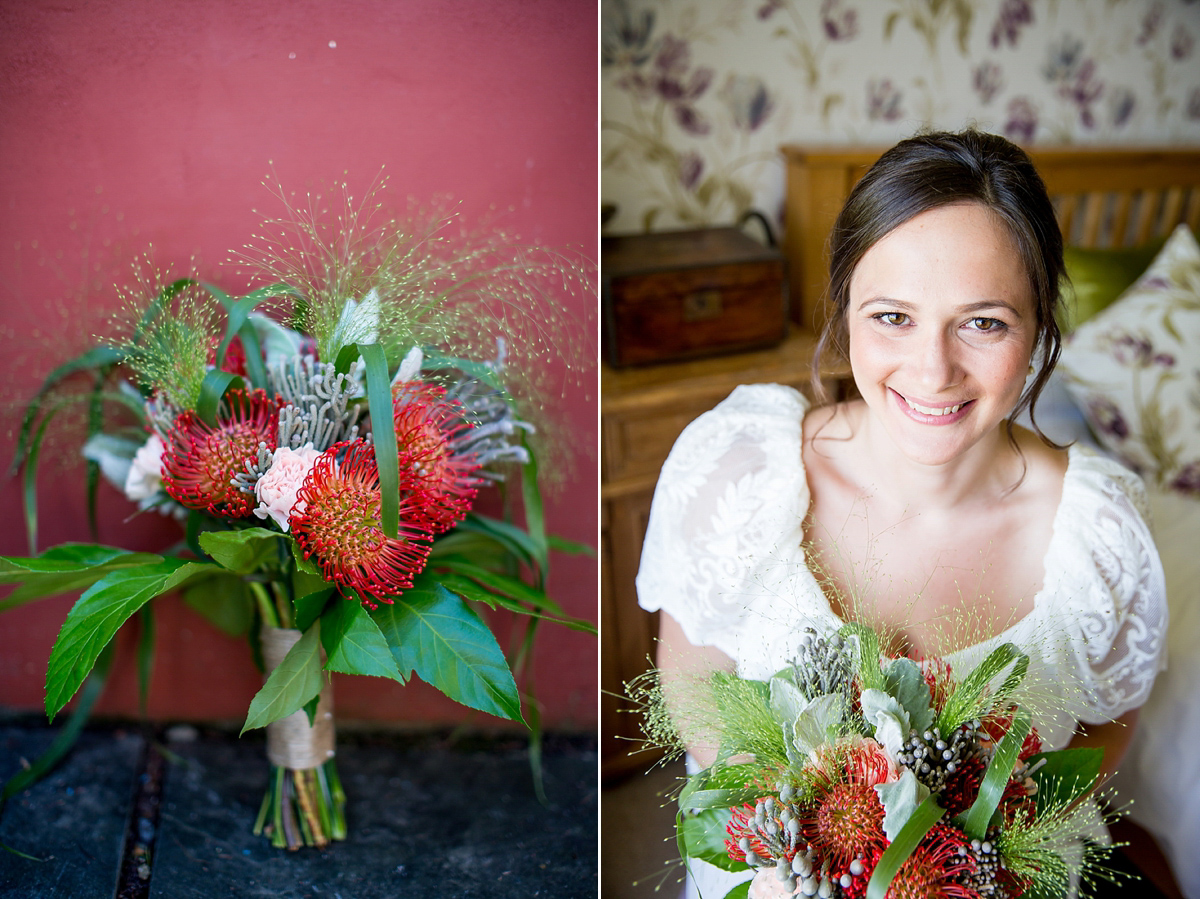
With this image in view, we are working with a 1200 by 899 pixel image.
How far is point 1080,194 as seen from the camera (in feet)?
4.77

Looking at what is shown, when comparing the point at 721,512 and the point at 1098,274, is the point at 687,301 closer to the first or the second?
the point at 721,512

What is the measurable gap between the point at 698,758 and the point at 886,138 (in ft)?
3.40

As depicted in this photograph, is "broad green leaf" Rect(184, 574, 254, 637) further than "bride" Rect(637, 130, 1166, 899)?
Yes

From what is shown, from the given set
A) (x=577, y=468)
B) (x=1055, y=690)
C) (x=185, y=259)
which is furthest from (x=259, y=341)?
(x=1055, y=690)

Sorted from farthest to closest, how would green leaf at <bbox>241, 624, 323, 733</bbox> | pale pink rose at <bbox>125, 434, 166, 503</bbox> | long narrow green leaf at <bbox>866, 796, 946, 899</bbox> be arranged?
pale pink rose at <bbox>125, 434, 166, 503</bbox> → green leaf at <bbox>241, 624, 323, 733</bbox> → long narrow green leaf at <bbox>866, 796, 946, 899</bbox>

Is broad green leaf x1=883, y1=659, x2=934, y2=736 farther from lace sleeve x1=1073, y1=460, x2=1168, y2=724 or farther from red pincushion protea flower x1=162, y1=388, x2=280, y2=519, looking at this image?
red pincushion protea flower x1=162, y1=388, x2=280, y2=519

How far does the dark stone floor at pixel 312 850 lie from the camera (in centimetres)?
89

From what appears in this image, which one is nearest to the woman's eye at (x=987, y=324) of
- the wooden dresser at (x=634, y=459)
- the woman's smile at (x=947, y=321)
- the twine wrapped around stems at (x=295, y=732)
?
the woman's smile at (x=947, y=321)

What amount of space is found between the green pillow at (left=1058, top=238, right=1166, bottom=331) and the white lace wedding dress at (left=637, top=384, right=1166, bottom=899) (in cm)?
63

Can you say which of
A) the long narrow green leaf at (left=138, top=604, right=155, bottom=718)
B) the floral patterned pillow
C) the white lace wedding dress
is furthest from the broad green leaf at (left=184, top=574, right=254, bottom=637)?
the floral patterned pillow

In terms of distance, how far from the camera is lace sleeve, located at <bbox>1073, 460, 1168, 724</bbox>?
808 mm

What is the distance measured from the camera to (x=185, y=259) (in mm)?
942

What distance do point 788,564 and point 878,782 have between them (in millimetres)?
246

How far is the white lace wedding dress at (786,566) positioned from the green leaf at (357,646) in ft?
0.92
